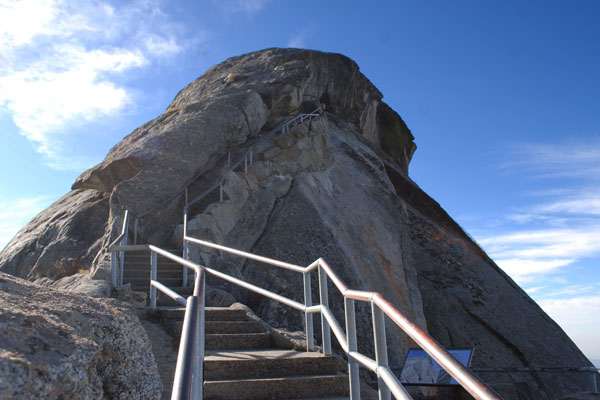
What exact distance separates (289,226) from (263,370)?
7.06m

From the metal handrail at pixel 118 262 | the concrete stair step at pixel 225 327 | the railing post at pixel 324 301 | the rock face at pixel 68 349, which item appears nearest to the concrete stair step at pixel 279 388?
the railing post at pixel 324 301

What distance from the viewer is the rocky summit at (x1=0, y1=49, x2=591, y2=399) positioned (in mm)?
10625

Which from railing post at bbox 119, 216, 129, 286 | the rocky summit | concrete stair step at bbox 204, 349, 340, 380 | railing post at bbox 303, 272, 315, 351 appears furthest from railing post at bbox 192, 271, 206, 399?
the rocky summit

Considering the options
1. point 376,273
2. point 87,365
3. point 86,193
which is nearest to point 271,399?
point 87,365

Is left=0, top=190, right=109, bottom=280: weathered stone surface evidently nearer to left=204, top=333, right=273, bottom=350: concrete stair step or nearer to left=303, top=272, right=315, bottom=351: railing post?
left=204, top=333, right=273, bottom=350: concrete stair step

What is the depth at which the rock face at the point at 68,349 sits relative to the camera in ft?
5.43

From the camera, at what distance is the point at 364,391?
5281 mm

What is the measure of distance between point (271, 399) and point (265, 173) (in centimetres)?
938

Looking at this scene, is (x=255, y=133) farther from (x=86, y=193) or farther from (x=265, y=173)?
(x=86, y=193)

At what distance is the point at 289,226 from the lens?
11406 mm

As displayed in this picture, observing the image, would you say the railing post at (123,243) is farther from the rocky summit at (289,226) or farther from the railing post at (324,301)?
the railing post at (324,301)

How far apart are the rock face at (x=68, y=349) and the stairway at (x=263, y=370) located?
1518 mm

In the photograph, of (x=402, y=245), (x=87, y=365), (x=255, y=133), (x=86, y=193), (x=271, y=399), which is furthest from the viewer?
(x=255, y=133)

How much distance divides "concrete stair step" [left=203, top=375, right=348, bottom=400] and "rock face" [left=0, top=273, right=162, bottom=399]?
1431 mm
